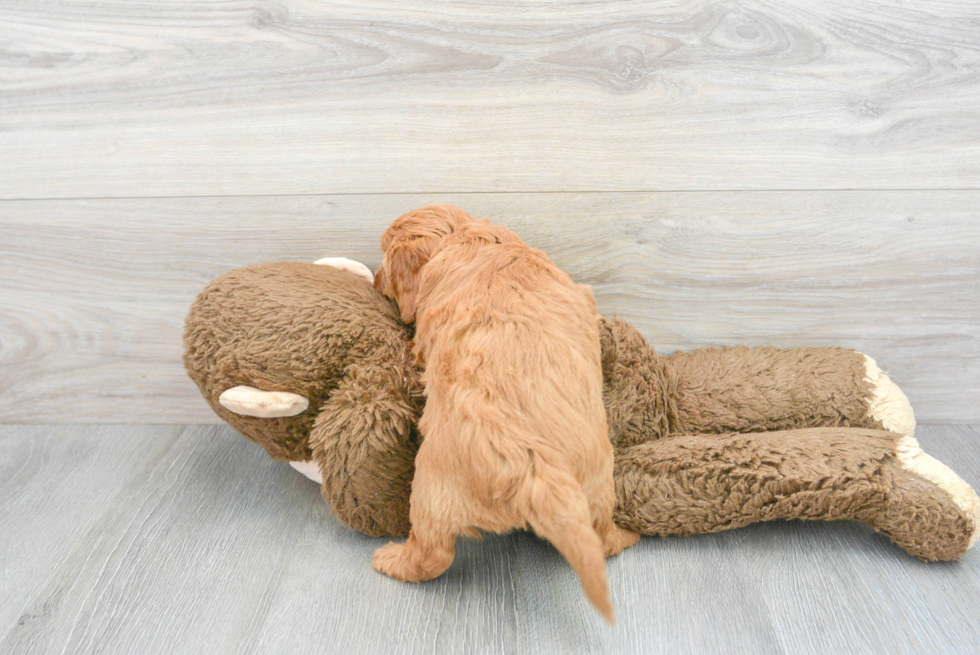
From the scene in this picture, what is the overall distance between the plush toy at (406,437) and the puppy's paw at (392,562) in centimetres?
4

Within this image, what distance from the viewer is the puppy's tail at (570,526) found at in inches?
26.8

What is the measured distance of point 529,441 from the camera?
2.41ft

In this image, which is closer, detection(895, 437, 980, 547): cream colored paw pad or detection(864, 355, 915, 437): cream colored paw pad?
detection(895, 437, 980, 547): cream colored paw pad

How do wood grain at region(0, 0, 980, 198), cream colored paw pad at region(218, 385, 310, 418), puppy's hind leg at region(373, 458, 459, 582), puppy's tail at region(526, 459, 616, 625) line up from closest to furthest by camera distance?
puppy's tail at region(526, 459, 616, 625) → puppy's hind leg at region(373, 458, 459, 582) → cream colored paw pad at region(218, 385, 310, 418) → wood grain at region(0, 0, 980, 198)

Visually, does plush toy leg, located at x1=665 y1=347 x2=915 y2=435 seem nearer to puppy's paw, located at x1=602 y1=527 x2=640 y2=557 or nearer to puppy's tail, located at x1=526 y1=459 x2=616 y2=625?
puppy's paw, located at x1=602 y1=527 x2=640 y2=557

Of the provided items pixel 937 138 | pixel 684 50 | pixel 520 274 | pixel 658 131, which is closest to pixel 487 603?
pixel 520 274

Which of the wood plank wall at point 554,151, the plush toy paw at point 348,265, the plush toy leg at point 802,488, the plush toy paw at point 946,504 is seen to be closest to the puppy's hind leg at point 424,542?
the plush toy leg at point 802,488

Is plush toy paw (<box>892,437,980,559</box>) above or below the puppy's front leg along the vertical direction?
above

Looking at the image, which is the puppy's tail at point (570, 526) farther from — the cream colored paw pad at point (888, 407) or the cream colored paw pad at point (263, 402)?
the cream colored paw pad at point (888, 407)

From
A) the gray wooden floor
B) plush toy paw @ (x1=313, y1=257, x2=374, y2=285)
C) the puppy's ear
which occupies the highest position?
the puppy's ear

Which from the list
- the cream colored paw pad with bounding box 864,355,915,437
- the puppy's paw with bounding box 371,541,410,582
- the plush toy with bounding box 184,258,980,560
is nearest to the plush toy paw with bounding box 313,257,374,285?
the plush toy with bounding box 184,258,980,560

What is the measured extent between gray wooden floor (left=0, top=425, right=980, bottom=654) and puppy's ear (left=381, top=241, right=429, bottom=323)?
36 centimetres

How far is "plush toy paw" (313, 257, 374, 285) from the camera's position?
1.07 metres

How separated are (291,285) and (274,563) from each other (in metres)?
0.40
